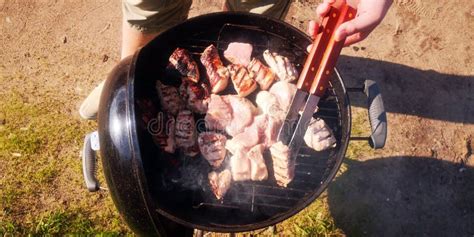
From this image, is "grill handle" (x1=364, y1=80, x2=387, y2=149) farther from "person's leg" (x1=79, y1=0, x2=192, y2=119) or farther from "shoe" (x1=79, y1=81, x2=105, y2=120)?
"shoe" (x1=79, y1=81, x2=105, y2=120)

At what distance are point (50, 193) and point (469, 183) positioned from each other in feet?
12.7

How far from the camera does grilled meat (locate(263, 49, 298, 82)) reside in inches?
106

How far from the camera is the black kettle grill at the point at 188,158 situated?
215 centimetres

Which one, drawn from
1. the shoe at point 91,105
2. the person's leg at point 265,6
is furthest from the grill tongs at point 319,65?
the shoe at point 91,105

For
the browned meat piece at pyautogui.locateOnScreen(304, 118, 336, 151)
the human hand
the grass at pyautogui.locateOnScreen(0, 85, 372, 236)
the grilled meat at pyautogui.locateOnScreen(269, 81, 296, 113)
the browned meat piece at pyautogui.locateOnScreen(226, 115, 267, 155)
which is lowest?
the grass at pyautogui.locateOnScreen(0, 85, 372, 236)

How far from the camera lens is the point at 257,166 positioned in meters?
2.48

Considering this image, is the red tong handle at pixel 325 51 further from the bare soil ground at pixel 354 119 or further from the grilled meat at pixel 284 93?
the bare soil ground at pixel 354 119

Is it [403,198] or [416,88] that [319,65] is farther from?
[416,88]

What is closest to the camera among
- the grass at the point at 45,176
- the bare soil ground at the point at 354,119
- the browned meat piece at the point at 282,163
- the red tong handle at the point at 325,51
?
the red tong handle at the point at 325,51

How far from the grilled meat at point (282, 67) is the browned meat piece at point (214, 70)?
29 cm

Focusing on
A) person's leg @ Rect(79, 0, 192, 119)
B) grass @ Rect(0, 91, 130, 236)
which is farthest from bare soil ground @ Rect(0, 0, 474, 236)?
person's leg @ Rect(79, 0, 192, 119)

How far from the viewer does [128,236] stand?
3.54 m

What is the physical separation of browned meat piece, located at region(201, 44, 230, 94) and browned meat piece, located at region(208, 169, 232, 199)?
57 cm

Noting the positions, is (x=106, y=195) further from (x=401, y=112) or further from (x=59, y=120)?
(x=401, y=112)
